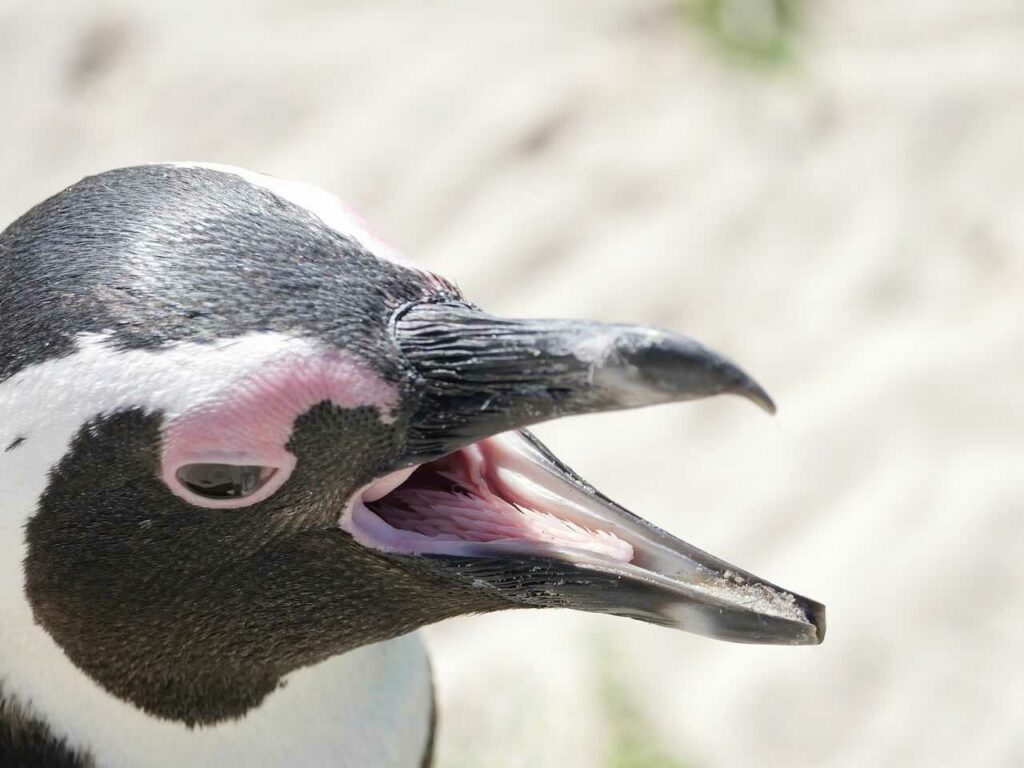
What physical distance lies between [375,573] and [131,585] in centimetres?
24

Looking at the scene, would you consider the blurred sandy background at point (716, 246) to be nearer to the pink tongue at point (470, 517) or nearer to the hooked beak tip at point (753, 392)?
the pink tongue at point (470, 517)

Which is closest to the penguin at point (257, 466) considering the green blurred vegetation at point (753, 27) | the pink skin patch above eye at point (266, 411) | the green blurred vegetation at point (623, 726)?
the pink skin patch above eye at point (266, 411)

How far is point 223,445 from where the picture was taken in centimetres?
137

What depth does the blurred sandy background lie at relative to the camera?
289 cm

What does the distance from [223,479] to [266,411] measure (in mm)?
86

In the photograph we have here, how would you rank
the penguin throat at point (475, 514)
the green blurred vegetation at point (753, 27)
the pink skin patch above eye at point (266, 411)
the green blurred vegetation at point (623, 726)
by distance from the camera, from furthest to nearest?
the green blurred vegetation at point (753, 27) < the green blurred vegetation at point (623, 726) < the penguin throat at point (475, 514) < the pink skin patch above eye at point (266, 411)

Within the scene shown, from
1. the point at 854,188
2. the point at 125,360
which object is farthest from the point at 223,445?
the point at 854,188

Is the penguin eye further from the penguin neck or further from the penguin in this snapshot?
the penguin neck

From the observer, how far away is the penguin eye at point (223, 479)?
54.8 inches

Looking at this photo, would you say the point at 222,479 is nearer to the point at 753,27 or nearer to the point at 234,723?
the point at 234,723

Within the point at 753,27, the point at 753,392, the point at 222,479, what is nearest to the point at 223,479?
the point at 222,479

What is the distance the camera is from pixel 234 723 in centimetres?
166

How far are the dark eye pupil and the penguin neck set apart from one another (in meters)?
0.28

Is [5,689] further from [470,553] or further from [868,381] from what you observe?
[868,381]
